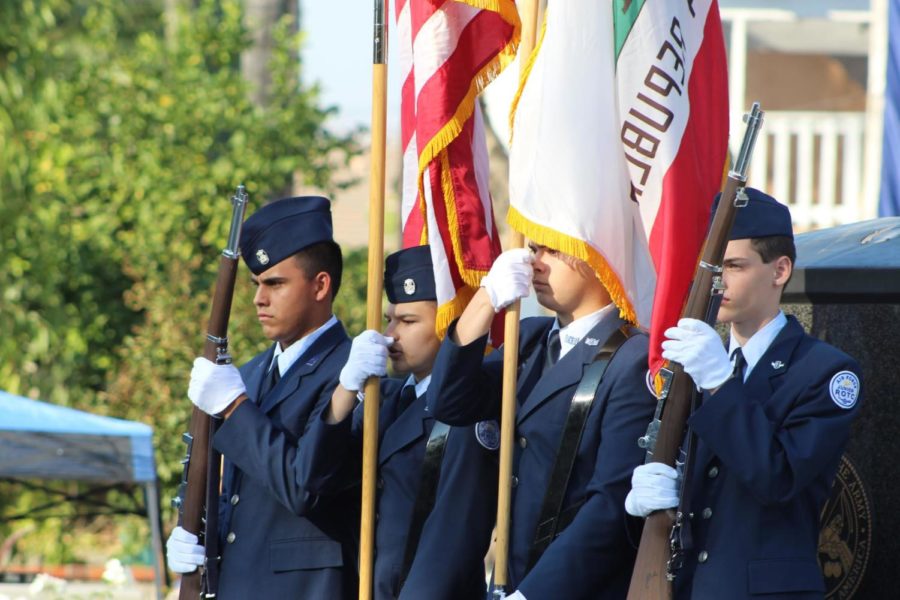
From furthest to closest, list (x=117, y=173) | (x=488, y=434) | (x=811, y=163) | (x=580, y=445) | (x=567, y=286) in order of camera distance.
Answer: (x=811, y=163) → (x=117, y=173) → (x=488, y=434) → (x=567, y=286) → (x=580, y=445)

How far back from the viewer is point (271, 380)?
4.93 m

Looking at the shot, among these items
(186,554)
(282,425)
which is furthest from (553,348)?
(186,554)

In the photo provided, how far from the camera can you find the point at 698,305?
12.3 ft

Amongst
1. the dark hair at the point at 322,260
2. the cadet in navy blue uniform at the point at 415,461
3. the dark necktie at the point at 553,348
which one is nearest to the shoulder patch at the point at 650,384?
the dark necktie at the point at 553,348

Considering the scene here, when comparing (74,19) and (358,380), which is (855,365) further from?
(74,19)

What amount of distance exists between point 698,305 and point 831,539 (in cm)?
114

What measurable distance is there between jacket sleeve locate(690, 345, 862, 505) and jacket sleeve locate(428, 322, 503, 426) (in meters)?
0.76

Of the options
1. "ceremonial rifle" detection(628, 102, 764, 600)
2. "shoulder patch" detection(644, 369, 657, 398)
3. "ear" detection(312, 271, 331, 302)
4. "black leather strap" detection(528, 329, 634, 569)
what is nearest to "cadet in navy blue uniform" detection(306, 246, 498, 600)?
"ear" detection(312, 271, 331, 302)

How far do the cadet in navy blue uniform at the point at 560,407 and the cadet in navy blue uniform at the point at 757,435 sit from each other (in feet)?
0.67

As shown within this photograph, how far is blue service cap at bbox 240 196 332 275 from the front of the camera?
491cm

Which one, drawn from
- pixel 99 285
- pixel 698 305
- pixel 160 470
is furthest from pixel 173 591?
pixel 698 305

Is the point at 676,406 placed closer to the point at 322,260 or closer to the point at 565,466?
the point at 565,466

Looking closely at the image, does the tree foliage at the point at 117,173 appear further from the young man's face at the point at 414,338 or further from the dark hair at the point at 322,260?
the young man's face at the point at 414,338

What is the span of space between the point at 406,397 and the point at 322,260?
540 millimetres
